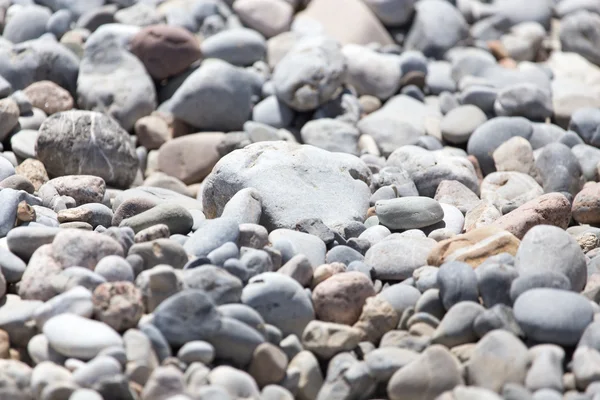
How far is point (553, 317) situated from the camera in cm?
261

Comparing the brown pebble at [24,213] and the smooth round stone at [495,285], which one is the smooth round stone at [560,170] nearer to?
the smooth round stone at [495,285]

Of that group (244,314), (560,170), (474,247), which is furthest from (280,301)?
(560,170)

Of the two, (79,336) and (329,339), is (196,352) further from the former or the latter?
(329,339)

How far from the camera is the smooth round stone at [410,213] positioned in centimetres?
352

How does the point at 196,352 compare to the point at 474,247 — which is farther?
the point at 474,247

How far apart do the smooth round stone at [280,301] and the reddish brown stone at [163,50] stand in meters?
2.71

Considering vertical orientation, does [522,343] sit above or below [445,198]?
above

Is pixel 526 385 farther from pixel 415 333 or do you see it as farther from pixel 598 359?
pixel 415 333

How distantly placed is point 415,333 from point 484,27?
4264 mm

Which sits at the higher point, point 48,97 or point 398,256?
point 398,256

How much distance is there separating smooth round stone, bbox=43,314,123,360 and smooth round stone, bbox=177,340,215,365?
0.18 m

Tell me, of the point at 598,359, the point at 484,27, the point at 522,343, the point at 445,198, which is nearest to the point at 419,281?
the point at 522,343

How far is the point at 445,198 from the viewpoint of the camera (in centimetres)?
397

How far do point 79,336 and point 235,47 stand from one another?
3280 millimetres
